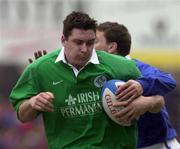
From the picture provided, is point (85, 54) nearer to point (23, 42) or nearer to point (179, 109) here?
point (179, 109)

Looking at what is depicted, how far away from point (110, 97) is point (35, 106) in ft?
2.21

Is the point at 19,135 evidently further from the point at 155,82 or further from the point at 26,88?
the point at 155,82

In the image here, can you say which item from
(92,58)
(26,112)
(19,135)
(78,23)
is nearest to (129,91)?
(92,58)

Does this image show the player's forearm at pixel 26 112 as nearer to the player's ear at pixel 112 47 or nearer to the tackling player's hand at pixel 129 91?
the tackling player's hand at pixel 129 91

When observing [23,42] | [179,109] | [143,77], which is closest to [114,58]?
[143,77]

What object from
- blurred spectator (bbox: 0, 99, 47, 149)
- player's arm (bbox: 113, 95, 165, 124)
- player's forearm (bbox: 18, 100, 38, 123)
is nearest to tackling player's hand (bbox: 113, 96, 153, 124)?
player's arm (bbox: 113, 95, 165, 124)

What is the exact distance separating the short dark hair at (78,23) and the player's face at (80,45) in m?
0.03

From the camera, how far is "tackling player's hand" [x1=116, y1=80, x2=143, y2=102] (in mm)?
8281

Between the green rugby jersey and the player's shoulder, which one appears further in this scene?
the player's shoulder

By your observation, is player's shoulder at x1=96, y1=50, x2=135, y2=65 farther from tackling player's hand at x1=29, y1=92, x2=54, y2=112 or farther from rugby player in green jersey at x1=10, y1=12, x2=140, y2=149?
tackling player's hand at x1=29, y1=92, x2=54, y2=112

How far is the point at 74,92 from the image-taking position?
8.54 meters

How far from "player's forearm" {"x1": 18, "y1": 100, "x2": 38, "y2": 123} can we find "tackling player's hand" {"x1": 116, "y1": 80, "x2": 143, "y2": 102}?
72cm

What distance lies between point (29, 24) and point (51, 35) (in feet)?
2.59

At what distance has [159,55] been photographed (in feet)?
84.9
